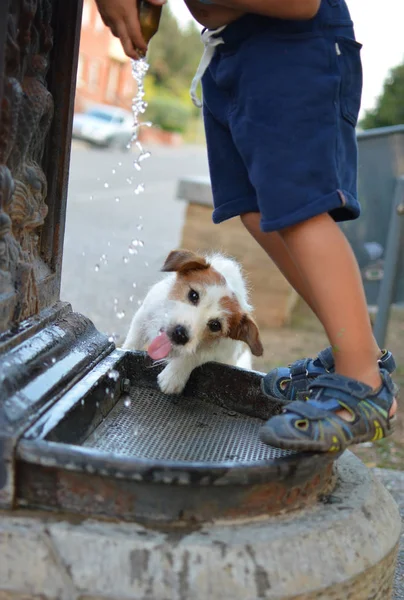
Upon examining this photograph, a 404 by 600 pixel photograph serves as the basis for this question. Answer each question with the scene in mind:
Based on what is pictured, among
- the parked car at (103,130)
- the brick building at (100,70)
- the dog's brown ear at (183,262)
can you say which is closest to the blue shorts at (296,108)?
the dog's brown ear at (183,262)

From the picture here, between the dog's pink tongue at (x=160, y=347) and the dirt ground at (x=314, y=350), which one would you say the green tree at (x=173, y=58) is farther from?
the dog's pink tongue at (x=160, y=347)

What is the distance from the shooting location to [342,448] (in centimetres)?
178

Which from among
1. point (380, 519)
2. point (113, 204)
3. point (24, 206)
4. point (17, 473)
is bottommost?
point (113, 204)

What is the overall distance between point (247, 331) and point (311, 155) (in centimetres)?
144

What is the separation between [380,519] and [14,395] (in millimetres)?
928

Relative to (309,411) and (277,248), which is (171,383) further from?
(309,411)

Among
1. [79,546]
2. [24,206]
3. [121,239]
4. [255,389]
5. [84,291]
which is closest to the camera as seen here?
[79,546]

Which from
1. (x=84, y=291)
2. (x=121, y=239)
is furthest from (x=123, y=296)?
(x=121, y=239)

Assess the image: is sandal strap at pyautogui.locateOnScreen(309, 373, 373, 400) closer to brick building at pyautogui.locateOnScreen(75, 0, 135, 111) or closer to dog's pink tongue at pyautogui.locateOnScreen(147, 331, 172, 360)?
dog's pink tongue at pyautogui.locateOnScreen(147, 331, 172, 360)

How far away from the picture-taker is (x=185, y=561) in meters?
1.53

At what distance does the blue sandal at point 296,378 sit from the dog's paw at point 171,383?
0.33 metres

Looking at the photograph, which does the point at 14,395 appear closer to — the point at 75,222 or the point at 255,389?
the point at 255,389

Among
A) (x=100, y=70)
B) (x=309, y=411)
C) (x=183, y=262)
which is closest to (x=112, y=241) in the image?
(x=183, y=262)

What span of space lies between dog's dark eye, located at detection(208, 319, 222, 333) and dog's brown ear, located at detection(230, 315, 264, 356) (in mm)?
68
